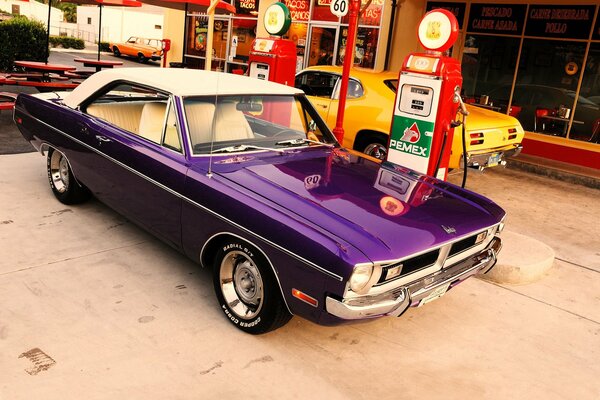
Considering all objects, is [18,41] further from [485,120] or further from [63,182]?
[485,120]

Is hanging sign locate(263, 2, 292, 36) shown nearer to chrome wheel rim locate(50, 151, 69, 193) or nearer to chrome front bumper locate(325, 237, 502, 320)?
chrome wheel rim locate(50, 151, 69, 193)

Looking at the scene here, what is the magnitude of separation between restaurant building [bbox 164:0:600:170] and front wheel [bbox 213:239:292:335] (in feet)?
22.4

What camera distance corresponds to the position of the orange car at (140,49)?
104 ft

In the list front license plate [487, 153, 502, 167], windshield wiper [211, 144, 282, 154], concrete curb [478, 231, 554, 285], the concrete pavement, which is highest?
windshield wiper [211, 144, 282, 154]

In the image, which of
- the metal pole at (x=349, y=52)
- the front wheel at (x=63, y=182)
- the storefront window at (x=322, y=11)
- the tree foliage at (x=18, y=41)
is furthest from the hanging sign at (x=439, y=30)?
the tree foliage at (x=18, y=41)

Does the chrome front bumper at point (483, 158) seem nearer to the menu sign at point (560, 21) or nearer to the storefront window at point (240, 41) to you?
the menu sign at point (560, 21)

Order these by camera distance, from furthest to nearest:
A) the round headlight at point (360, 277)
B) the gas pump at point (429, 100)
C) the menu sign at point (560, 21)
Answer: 1. the menu sign at point (560, 21)
2. the gas pump at point (429, 100)
3. the round headlight at point (360, 277)

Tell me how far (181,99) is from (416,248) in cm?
213

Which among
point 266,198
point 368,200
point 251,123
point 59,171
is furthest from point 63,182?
point 368,200

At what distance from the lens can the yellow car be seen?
7.40 m

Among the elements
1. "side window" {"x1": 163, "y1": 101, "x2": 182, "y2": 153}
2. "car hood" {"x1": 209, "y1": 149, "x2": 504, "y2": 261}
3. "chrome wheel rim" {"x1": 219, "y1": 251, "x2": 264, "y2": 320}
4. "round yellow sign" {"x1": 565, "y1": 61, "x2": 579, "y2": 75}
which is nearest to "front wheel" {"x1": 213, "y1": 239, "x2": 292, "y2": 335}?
"chrome wheel rim" {"x1": 219, "y1": 251, "x2": 264, "y2": 320}

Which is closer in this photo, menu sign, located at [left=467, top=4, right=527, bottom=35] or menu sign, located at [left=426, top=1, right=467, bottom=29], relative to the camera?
menu sign, located at [left=467, top=4, right=527, bottom=35]

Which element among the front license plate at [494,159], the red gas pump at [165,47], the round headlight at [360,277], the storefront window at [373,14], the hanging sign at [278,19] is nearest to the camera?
the round headlight at [360,277]

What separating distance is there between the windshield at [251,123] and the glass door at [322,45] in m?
9.40
